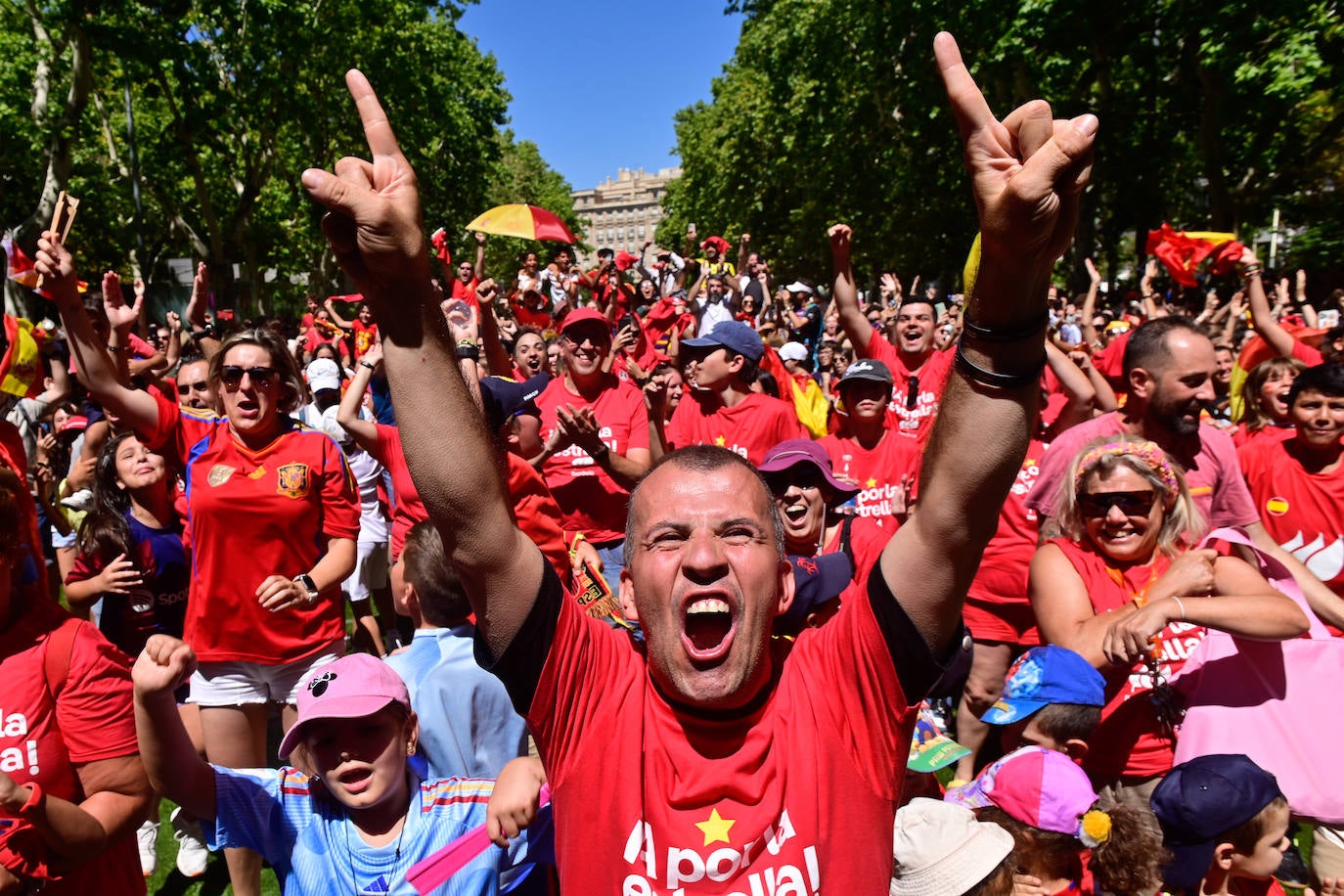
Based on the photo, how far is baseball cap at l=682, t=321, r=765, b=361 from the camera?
5.61m

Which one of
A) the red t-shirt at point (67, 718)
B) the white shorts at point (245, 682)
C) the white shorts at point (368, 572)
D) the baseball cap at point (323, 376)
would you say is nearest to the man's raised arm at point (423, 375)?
the red t-shirt at point (67, 718)

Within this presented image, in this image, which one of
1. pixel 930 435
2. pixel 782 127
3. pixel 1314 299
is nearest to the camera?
pixel 930 435

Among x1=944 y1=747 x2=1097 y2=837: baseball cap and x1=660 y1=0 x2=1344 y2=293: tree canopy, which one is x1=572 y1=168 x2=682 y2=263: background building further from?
x1=944 y1=747 x2=1097 y2=837: baseball cap

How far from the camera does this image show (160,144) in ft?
77.5

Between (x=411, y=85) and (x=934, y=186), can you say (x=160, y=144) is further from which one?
(x=934, y=186)

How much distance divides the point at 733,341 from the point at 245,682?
10.6 ft

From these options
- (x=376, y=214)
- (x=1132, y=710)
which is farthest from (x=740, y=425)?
(x=376, y=214)

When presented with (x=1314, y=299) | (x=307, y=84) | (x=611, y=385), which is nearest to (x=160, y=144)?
(x=307, y=84)

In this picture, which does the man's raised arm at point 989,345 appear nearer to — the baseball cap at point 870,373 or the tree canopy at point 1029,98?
the baseball cap at point 870,373

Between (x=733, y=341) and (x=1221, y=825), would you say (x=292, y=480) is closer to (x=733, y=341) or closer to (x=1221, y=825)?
(x=733, y=341)

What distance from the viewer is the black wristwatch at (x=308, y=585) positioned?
363 centimetres

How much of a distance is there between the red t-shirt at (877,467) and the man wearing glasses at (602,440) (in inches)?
42.7

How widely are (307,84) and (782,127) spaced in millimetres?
15234

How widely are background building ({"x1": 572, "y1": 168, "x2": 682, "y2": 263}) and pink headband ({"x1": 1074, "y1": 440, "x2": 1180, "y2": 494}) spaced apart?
187335mm
